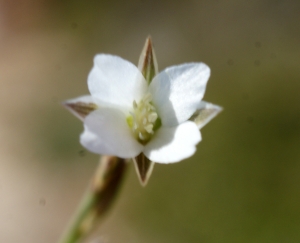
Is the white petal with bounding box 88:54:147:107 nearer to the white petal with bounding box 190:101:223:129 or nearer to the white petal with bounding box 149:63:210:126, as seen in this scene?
the white petal with bounding box 149:63:210:126

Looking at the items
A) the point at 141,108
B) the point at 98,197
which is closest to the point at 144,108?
the point at 141,108

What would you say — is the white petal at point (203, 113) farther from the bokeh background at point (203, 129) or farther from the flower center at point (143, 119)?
the bokeh background at point (203, 129)

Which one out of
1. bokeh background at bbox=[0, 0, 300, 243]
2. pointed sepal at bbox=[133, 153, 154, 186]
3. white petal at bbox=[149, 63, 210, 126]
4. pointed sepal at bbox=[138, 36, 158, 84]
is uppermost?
pointed sepal at bbox=[138, 36, 158, 84]

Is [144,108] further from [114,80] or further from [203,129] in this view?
[203,129]

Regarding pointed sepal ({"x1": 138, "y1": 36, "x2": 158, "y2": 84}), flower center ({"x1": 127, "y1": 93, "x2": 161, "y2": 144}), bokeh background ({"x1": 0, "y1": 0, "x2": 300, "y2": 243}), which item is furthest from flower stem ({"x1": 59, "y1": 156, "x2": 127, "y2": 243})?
bokeh background ({"x1": 0, "y1": 0, "x2": 300, "y2": 243})

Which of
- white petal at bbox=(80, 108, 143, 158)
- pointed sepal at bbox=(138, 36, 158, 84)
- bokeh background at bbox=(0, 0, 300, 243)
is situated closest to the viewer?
white petal at bbox=(80, 108, 143, 158)

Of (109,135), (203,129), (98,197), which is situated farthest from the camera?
(203,129)

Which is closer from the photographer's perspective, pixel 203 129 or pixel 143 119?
pixel 143 119

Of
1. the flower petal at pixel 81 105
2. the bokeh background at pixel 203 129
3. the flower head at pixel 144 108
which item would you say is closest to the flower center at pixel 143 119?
the flower head at pixel 144 108
